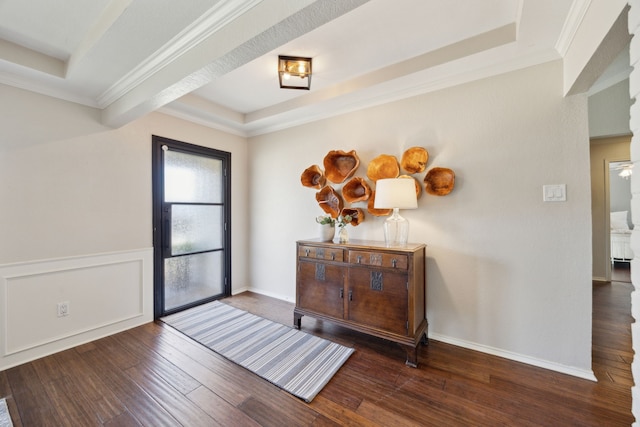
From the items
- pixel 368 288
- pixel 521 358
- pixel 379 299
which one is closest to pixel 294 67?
pixel 368 288

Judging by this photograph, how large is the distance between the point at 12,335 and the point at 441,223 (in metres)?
3.66

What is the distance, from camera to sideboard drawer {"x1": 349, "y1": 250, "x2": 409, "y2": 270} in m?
2.10

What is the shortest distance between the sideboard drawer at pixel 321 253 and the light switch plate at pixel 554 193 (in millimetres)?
1631

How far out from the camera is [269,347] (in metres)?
2.30

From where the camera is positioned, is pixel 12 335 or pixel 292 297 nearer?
pixel 12 335

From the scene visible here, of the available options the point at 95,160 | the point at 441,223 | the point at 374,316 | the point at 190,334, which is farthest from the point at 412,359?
the point at 95,160

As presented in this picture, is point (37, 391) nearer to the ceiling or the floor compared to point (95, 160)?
nearer to the floor

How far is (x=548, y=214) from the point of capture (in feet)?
6.47

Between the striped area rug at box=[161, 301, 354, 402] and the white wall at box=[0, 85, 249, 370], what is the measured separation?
665 millimetres

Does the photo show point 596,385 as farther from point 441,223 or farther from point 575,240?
point 441,223

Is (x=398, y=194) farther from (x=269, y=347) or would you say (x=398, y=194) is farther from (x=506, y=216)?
(x=269, y=347)

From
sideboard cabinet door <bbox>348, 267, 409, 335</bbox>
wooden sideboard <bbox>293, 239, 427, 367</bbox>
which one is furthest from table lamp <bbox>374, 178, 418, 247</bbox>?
sideboard cabinet door <bbox>348, 267, 409, 335</bbox>

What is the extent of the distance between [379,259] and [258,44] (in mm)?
1726

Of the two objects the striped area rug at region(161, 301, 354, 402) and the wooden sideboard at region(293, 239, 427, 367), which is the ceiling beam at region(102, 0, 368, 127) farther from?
the striped area rug at region(161, 301, 354, 402)
